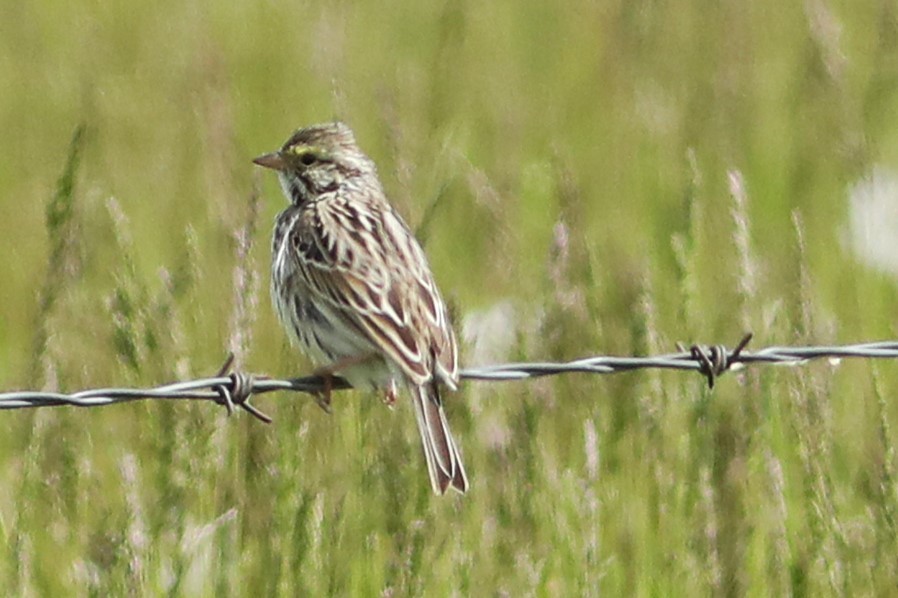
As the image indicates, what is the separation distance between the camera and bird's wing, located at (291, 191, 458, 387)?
4488mm

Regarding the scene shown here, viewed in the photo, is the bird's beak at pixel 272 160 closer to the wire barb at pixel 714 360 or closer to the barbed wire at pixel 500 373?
the barbed wire at pixel 500 373

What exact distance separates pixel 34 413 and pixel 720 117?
12.6ft

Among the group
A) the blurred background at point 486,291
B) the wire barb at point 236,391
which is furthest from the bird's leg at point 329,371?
the wire barb at point 236,391

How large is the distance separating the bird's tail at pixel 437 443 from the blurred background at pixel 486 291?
0.17 feet

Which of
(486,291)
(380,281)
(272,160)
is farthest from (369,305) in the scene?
(486,291)

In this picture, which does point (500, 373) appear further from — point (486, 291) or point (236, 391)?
point (486, 291)

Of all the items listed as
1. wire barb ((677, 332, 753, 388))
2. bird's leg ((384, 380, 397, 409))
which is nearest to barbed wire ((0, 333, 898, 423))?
wire barb ((677, 332, 753, 388))

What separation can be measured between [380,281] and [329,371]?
0.37 meters

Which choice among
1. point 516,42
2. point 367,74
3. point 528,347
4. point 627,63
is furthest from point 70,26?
point 528,347

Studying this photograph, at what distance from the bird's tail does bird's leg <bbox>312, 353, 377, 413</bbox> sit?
7.9 inches

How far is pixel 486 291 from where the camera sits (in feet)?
20.5

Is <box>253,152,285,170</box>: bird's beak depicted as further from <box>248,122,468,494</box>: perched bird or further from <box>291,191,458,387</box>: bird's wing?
<box>291,191,458,387</box>: bird's wing

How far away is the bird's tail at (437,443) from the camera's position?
164 inches

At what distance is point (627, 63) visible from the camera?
25.9 ft
